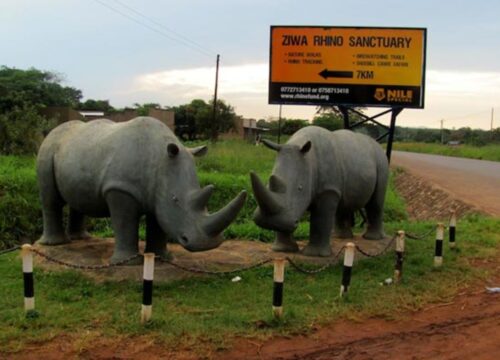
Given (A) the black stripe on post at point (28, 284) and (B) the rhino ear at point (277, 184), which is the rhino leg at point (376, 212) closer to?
(B) the rhino ear at point (277, 184)

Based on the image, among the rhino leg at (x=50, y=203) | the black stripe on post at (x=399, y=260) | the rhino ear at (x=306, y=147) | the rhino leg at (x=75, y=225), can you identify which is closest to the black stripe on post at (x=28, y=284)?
the rhino leg at (x=50, y=203)

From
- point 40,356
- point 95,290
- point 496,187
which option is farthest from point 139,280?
point 496,187

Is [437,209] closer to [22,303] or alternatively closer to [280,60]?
[280,60]

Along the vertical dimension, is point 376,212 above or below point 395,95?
below

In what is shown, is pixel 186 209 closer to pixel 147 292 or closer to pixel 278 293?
pixel 147 292

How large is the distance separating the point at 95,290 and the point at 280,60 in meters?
7.24

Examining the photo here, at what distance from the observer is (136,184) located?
752 cm

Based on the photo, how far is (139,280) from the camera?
7.29 meters

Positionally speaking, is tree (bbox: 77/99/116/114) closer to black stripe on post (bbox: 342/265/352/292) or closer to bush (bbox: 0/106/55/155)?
bush (bbox: 0/106/55/155)

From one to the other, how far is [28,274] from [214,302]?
2.06m

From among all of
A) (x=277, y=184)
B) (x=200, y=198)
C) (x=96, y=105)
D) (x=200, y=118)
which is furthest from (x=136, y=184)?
(x=96, y=105)

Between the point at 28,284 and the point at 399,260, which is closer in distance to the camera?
Result: the point at 28,284

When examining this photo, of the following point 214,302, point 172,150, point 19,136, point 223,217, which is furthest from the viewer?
point 19,136

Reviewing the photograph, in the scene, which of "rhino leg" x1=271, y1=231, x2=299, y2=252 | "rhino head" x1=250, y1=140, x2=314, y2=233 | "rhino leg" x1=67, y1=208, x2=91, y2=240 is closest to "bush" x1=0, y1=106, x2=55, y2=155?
"rhino leg" x1=67, y1=208, x2=91, y2=240
